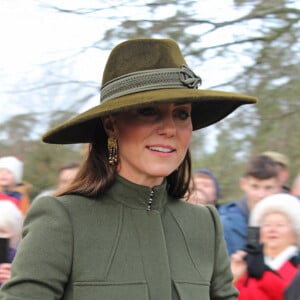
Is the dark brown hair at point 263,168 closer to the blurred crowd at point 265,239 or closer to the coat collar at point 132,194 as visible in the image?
the blurred crowd at point 265,239

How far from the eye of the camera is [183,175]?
213 centimetres

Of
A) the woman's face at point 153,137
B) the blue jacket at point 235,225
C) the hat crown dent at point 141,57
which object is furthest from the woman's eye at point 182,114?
the blue jacket at point 235,225

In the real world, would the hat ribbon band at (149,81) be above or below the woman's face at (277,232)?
above

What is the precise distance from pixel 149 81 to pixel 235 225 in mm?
2343

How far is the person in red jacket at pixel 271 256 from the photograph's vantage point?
10.3ft

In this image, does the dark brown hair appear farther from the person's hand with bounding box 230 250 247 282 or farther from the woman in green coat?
the woman in green coat

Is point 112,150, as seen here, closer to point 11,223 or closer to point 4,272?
point 4,272

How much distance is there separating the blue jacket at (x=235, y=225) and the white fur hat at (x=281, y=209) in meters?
0.32

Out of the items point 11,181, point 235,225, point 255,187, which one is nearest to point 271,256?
point 235,225

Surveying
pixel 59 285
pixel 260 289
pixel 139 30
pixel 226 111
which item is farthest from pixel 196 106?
pixel 139 30

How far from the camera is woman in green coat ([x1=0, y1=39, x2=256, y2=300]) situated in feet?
5.54

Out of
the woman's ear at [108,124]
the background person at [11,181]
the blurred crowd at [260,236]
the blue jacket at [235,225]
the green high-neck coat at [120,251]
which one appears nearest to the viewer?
the green high-neck coat at [120,251]

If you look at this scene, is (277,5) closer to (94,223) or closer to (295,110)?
(295,110)

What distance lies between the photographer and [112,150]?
192 centimetres
